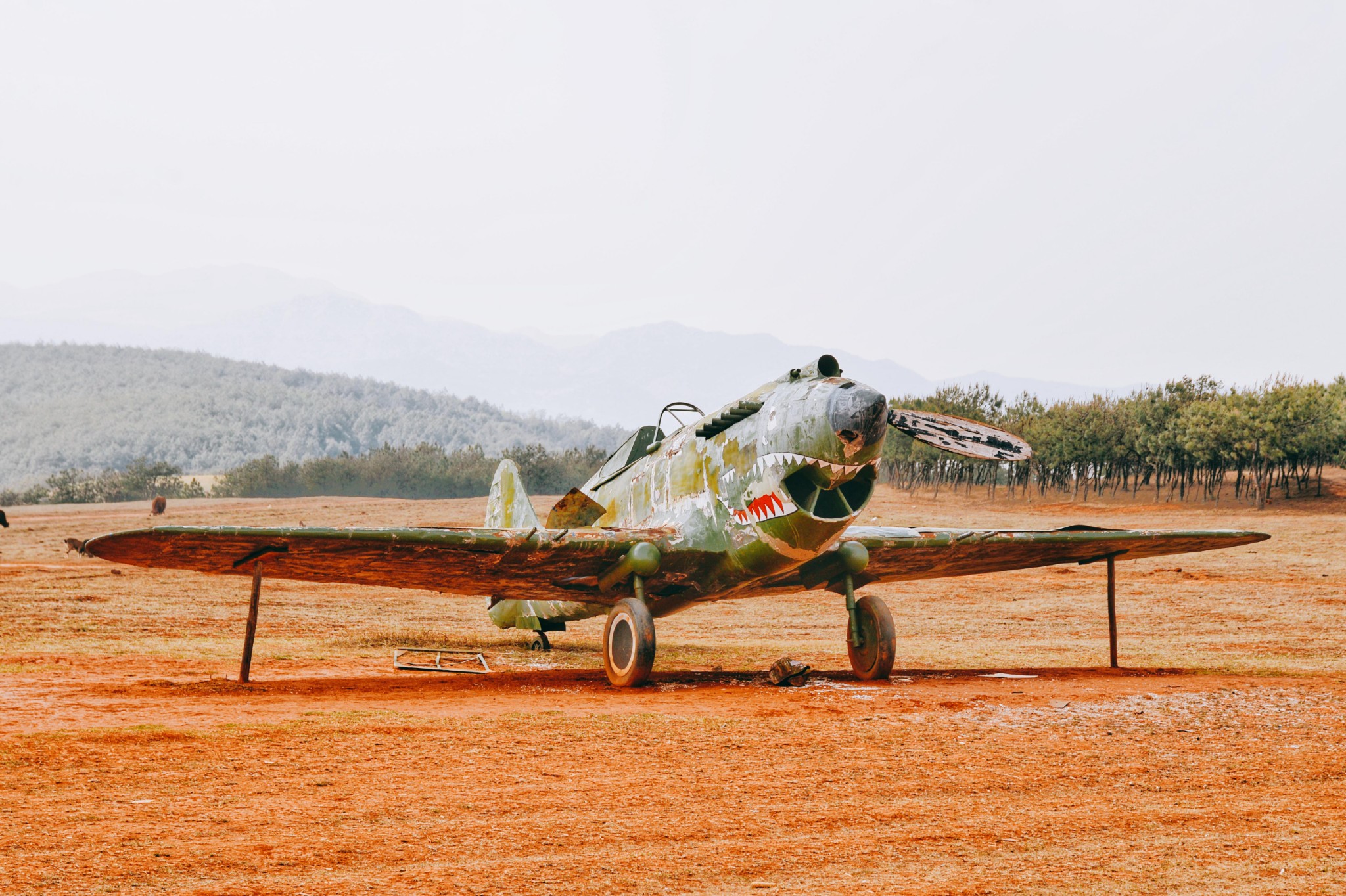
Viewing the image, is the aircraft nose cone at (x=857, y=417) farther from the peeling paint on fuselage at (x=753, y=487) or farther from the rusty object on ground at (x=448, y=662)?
the rusty object on ground at (x=448, y=662)

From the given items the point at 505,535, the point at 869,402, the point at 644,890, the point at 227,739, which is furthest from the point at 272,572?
the point at 644,890

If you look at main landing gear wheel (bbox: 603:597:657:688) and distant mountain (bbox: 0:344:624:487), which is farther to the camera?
distant mountain (bbox: 0:344:624:487)

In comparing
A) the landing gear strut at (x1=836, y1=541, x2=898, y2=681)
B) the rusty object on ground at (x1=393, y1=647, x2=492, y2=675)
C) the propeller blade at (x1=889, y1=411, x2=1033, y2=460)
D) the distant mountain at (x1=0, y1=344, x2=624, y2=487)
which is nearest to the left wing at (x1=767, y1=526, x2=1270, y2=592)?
the landing gear strut at (x1=836, y1=541, x2=898, y2=681)

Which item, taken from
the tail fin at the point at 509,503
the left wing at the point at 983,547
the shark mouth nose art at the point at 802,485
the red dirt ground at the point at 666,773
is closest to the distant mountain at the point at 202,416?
the tail fin at the point at 509,503

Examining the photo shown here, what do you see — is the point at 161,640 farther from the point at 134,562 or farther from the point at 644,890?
the point at 644,890

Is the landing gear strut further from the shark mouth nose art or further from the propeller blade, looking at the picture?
the propeller blade

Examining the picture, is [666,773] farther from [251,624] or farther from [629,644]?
[251,624]

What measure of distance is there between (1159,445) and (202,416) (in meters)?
114

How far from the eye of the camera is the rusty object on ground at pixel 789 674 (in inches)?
423

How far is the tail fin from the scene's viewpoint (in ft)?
51.5

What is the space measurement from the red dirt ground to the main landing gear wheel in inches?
14.1

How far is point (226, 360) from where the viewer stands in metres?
164

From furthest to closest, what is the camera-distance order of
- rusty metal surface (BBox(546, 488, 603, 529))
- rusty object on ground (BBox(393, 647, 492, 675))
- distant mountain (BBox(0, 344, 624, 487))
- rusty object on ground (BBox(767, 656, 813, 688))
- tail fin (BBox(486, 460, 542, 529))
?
distant mountain (BBox(0, 344, 624, 487)), tail fin (BBox(486, 460, 542, 529)), rusty metal surface (BBox(546, 488, 603, 529)), rusty object on ground (BBox(393, 647, 492, 675)), rusty object on ground (BBox(767, 656, 813, 688))

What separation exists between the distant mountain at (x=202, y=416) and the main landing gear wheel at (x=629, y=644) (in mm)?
116969
